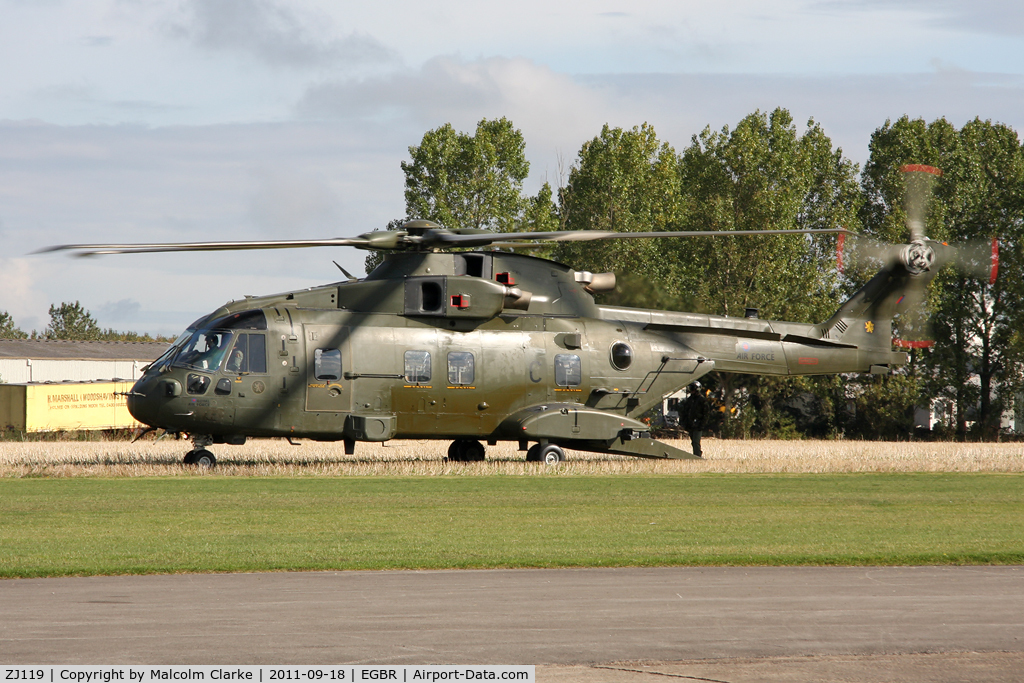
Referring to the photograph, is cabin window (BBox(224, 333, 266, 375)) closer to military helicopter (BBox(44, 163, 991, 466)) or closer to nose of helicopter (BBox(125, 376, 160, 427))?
military helicopter (BBox(44, 163, 991, 466))

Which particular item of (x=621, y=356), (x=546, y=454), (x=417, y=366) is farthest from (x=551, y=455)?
(x=417, y=366)

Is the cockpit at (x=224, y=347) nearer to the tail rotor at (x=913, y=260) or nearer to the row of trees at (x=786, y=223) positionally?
the tail rotor at (x=913, y=260)

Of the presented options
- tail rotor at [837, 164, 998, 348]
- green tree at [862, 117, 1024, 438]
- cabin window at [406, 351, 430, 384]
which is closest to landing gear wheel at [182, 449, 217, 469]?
cabin window at [406, 351, 430, 384]

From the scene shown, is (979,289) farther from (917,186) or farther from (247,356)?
(247,356)

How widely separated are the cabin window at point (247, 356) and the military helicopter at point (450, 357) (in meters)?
0.03

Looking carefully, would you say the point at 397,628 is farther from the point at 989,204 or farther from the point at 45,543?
the point at 989,204

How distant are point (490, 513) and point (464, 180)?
1896 inches

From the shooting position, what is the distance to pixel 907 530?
1541cm

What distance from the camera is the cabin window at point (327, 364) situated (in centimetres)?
2545

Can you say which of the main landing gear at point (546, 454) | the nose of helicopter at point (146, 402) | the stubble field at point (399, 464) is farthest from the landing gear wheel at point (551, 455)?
the nose of helicopter at point (146, 402)

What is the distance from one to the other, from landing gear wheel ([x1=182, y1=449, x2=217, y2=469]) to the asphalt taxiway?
47.3 feet

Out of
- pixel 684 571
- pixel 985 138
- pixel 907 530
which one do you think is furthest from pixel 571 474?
pixel 985 138

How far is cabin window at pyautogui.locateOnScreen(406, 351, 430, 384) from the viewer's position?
2620cm

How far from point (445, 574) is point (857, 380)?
47379 mm
